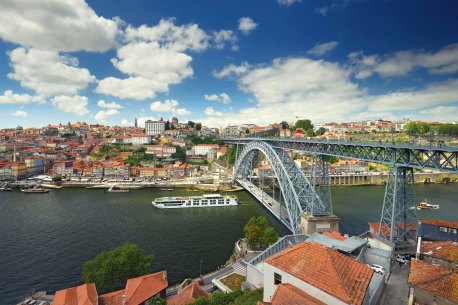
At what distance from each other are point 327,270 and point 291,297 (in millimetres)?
1164

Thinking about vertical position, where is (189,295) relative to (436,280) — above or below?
below

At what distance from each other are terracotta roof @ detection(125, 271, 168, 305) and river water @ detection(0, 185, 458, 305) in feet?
10.8

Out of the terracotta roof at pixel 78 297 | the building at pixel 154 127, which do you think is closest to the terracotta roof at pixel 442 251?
the terracotta roof at pixel 78 297

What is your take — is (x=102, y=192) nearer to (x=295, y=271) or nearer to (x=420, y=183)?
(x=295, y=271)

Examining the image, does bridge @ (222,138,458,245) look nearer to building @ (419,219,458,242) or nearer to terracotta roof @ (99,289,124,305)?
building @ (419,219,458,242)

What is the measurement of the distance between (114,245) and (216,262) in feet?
27.8

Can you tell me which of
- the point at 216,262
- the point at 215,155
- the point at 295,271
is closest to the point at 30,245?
the point at 216,262

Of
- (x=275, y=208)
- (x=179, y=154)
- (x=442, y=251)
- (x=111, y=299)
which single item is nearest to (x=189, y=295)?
(x=111, y=299)

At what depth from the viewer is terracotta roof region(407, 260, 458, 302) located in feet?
24.5

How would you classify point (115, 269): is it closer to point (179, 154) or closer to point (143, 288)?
point (143, 288)

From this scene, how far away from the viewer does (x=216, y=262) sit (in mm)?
18141

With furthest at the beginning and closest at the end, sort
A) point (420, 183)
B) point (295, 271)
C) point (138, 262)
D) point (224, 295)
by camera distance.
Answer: point (420, 183) < point (138, 262) < point (224, 295) < point (295, 271)

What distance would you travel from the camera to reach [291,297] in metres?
6.44

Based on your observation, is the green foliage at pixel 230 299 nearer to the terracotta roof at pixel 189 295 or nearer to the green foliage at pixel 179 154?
the terracotta roof at pixel 189 295
